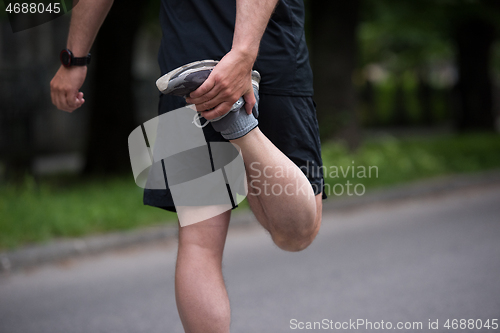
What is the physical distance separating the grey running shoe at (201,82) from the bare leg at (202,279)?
12.9 inches

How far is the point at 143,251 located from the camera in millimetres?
4453

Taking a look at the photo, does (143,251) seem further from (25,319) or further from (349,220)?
(349,220)

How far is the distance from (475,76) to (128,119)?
40.6ft

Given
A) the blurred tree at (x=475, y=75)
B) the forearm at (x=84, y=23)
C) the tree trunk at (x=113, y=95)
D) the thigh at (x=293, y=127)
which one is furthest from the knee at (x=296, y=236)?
the blurred tree at (x=475, y=75)

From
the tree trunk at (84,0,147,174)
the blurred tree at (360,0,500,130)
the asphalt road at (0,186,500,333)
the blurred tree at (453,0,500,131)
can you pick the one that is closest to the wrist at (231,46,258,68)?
the asphalt road at (0,186,500,333)

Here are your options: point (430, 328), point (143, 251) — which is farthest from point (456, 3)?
point (430, 328)

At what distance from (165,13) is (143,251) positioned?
121 inches

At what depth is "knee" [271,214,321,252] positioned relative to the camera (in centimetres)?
172

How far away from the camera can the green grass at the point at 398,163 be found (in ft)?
23.8

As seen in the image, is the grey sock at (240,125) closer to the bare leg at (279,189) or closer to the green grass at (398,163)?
the bare leg at (279,189)

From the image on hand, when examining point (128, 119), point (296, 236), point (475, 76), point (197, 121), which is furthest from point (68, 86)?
point (475, 76)

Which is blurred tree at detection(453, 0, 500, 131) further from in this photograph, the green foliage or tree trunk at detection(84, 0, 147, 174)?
the green foliage

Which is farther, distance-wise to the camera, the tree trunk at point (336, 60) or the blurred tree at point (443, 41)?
the blurred tree at point (443, 41)

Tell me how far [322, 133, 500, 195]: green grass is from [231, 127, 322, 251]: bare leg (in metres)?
4.75
